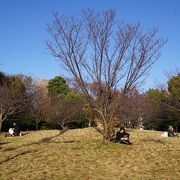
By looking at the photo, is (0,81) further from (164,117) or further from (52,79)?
(164,117)

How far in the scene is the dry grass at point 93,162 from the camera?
8.95 m

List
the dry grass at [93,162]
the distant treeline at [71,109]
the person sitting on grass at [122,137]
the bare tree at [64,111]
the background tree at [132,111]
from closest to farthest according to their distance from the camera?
the dry grass at [93,162] → the person sitting on grass at [122,137] → the distant treeline at [71,109] → the bare tree at [64,111] → the background tree at [132,111]

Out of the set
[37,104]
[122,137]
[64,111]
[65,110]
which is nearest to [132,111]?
[65,110]

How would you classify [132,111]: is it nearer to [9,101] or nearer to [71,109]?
[71,109]

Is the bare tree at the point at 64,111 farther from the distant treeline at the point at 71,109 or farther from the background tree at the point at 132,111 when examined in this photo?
the background tree at the point at 132,111

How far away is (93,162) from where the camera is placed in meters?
10.8

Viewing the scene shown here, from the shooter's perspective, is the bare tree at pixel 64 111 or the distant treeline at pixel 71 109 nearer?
the distant treeline at pixel 71 109

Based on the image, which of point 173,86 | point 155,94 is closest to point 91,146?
point 173,86

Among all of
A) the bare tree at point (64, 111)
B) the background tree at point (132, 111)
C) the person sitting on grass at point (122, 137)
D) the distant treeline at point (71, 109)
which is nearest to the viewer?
the person sitting on grass at point (122, 137)

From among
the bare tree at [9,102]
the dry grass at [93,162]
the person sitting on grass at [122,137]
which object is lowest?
the dry grass at [93,162]

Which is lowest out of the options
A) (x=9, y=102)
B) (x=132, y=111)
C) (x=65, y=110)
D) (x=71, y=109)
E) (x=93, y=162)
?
(x=93, y=162)

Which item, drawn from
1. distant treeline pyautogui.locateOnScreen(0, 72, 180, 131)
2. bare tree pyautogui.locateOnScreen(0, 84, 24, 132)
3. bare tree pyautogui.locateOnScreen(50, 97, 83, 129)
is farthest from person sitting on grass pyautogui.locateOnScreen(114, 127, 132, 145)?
bare tree pyautogui.locateOnScreen(50, 97, 83, 129)

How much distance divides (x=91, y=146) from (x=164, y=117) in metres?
24.6

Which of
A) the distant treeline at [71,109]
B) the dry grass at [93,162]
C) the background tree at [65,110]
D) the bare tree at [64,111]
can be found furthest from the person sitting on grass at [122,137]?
the bare tree at [64,111]
